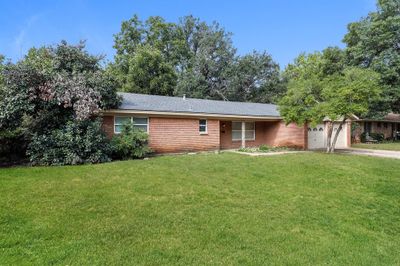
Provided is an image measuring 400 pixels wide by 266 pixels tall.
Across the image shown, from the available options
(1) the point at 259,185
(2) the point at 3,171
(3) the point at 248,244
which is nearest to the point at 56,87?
(2) the point at 3,171

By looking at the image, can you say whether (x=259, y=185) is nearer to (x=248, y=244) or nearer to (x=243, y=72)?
(x=248, y=244)

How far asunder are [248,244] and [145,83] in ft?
91.0

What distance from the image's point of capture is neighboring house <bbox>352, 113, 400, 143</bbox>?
27916 millimetres

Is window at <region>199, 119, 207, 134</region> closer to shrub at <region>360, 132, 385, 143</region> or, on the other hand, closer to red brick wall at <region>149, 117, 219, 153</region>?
red brick wall at <region>149, 117, 219, 153</region>

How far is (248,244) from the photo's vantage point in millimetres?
4719

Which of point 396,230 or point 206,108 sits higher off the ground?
point 206,108

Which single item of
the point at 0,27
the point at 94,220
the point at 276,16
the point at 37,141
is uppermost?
the point at 276,16

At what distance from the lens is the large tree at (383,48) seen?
25.7 meters

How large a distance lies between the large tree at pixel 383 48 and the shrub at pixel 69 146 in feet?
82.6

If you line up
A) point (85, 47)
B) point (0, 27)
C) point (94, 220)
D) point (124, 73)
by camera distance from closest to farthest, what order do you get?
point (94, 220) < point (85, 47) < point (0, 27) < point (124, 73)

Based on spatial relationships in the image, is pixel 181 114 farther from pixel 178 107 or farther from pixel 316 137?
pixel 316 137

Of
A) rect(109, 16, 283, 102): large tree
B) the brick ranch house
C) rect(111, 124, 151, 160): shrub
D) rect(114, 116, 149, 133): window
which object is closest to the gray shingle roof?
the brick ranch house

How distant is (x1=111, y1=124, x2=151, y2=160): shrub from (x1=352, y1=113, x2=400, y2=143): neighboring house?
22.5m

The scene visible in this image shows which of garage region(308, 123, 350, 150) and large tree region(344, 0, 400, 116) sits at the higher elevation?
large tree region(344, 0, 400, 116)
